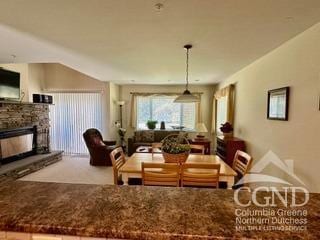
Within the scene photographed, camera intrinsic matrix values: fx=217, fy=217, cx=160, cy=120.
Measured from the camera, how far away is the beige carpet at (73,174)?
4.65m

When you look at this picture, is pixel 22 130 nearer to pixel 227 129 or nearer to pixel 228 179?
pixel 227 129

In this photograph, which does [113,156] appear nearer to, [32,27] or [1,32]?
[32,27]

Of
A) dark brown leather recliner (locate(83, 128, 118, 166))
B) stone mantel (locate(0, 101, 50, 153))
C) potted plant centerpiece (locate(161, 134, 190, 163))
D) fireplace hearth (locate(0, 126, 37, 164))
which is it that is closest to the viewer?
potted plant centerpiece (locate(161, 134, 190, 163))

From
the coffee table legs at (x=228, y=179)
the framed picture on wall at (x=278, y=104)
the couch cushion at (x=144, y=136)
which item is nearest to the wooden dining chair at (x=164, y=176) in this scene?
the coffee table legs at (x=228, y=179)

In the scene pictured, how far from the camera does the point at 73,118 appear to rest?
7266mm

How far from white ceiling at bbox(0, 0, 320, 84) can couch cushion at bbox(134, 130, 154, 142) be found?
3.58 metres

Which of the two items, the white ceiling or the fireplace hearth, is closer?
the white ceiling

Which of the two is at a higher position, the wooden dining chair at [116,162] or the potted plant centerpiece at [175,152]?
the potted plant centerpiece at [175,152]

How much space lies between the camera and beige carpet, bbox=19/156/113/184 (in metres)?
4.65

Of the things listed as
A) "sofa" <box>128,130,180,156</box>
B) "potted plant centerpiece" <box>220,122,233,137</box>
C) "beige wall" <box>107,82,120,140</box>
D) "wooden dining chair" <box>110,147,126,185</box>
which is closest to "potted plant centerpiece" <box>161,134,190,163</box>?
"wooden dining chair" <box>110,147,126,185</box>

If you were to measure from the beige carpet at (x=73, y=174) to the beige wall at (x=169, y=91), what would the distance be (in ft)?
8.01

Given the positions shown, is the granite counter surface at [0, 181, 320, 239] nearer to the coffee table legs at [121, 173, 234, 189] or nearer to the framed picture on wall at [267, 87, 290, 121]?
the coffee table legs at [121, 173, 234, 189]

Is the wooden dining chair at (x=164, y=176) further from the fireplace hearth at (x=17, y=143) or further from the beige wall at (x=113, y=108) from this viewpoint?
the beige wall at (x=113, y=108)
